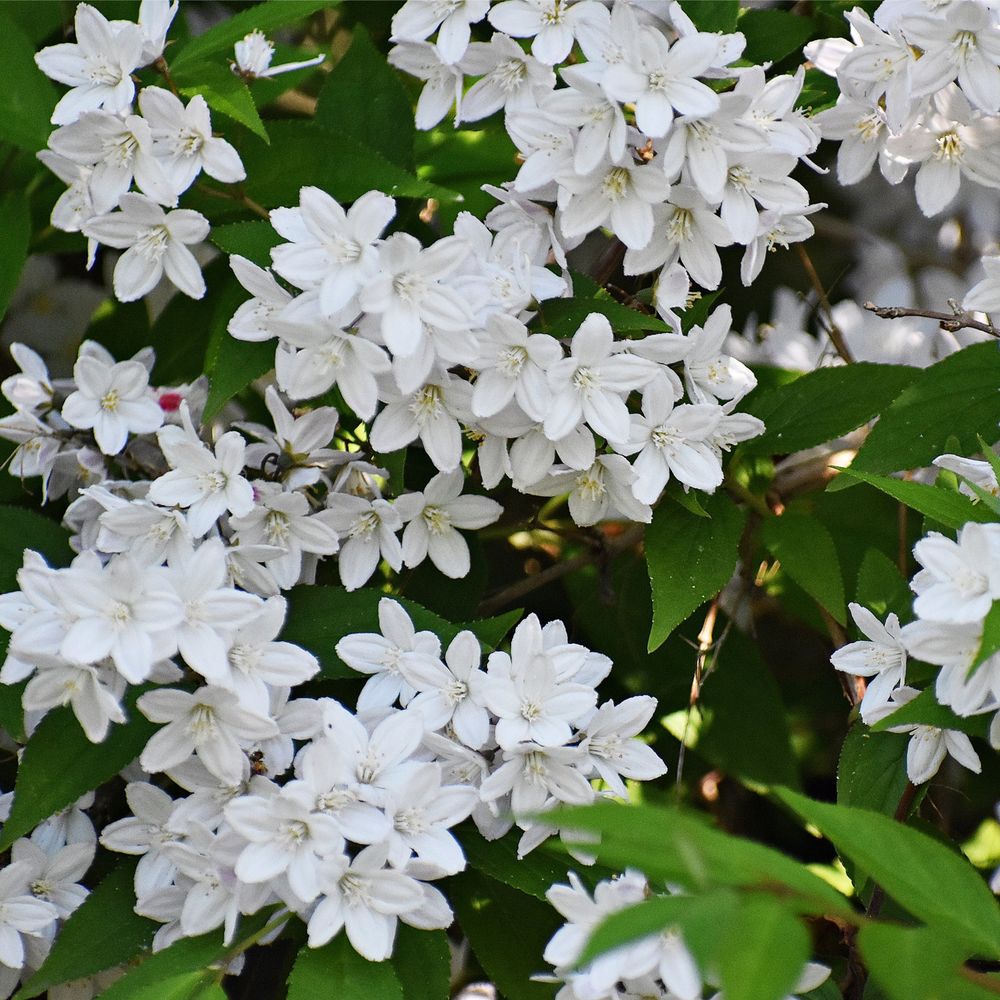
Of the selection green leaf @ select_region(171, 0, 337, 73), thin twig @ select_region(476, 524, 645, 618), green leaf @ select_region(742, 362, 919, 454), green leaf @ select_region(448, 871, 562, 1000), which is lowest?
green leaf @ select_region(448, 871, 562, 1000)

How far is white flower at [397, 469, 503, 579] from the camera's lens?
3.72 ft

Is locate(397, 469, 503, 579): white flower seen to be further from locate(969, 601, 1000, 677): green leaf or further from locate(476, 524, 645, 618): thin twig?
locate(969, 601, 1000, 677): green leaf

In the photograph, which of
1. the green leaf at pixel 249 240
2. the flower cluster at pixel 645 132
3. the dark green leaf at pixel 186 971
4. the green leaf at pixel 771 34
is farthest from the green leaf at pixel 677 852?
the green leaf at pixel 771 34

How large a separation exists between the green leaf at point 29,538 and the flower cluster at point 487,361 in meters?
0.29

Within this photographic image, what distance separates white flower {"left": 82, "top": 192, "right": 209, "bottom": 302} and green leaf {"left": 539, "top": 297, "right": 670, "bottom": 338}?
1.08ft

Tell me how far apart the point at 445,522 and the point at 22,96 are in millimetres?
611

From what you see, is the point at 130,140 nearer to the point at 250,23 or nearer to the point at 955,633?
the point at 250,23

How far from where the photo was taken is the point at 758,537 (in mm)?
1272

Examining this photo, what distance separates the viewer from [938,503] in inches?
36.9

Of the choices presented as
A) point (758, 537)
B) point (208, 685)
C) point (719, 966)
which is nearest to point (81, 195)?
point (208, 685)

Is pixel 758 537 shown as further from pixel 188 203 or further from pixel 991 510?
pixel 188 203

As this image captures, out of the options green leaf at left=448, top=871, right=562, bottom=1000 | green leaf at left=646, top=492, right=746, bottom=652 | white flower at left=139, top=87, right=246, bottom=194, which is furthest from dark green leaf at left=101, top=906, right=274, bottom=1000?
white flower at left=139, top=87, right=246, bottom=194

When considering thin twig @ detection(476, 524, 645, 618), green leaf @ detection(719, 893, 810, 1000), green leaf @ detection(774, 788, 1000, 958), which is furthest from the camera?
thin twig @ detection(476, 524, 645, 618)

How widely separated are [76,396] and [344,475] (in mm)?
276
